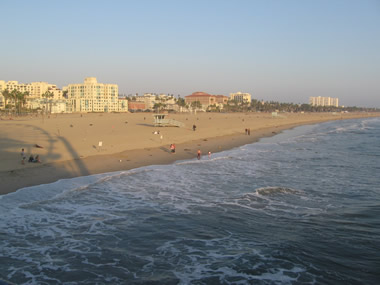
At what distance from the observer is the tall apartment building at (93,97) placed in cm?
13725

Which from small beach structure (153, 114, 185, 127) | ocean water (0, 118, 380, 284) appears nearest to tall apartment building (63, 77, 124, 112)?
small beach structure (153, 114, 185, 127)

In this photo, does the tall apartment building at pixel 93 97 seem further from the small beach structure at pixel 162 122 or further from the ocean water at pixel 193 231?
the ocean water at pixel 193 231

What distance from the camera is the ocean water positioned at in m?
7.64

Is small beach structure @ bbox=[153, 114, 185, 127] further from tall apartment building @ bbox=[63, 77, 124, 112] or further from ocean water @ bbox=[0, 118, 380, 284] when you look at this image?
tall apartment building @ bbox=[63, 77, 124, 112]

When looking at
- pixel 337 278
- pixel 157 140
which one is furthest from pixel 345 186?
pixel 157 140

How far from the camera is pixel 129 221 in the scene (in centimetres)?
1098

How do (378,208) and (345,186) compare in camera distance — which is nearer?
(378,208)

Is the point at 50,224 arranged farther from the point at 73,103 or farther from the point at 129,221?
the point at 73,103

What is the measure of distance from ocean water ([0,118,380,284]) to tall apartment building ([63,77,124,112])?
127433 mm

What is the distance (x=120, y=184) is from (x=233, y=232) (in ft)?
24.5

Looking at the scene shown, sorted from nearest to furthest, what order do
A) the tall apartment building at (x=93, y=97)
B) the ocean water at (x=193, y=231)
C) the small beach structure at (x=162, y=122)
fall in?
the ocean water at (x=193, y=231) < the small beach structure at (x=162, y=122) < the tall apartment building at (x=93, y=97)

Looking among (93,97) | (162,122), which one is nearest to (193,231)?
(162,122)

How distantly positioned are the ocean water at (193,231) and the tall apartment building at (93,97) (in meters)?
127

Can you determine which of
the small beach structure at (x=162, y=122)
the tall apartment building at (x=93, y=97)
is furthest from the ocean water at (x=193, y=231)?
the tall apartment building at (x=93, y=97)
